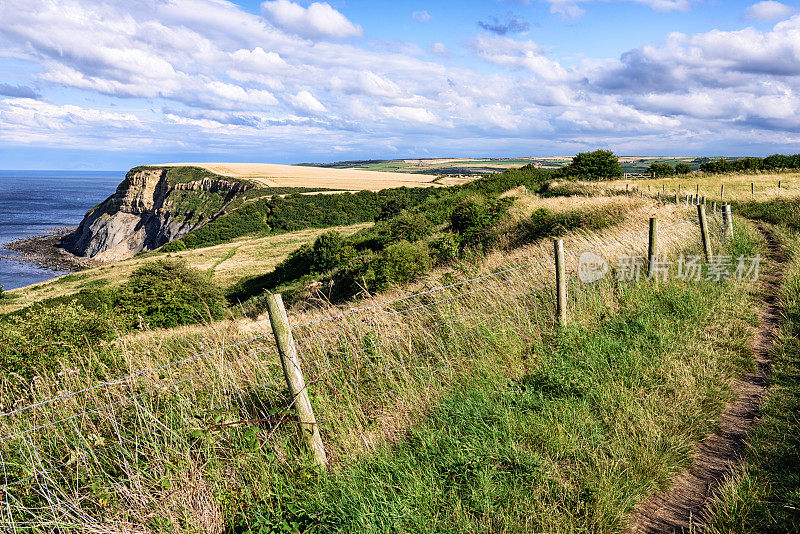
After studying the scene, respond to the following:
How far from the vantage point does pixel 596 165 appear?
51.4 metres

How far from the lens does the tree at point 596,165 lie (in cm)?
5069

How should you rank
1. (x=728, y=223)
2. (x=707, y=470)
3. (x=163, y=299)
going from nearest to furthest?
(x=707, y=470)
(x=728, y=223)
(x=163, y=299)

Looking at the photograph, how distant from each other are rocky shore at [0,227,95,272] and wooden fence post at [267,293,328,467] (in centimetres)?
10122

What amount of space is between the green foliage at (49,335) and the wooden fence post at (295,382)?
5.74 m

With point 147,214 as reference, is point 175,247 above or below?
below

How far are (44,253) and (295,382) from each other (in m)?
123

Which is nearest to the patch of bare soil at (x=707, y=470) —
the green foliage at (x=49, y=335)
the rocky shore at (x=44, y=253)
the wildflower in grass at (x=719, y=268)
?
the wildflower in grass at (x=719, y=268)

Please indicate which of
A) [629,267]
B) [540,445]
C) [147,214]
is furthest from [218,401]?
[147,214]

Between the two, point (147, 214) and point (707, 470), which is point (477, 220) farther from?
point (147, 214)

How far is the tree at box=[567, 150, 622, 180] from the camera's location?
5069cm

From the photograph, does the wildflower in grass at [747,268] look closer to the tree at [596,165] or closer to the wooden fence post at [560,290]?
the wooden fence post at [560,290]

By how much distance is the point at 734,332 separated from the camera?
6016 mm

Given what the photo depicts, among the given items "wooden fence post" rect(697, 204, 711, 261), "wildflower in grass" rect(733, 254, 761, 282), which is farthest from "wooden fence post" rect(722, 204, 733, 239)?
"wooden fence post" rect(697, 204, 711, 261)

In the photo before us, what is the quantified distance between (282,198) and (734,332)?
103323 millimetres
